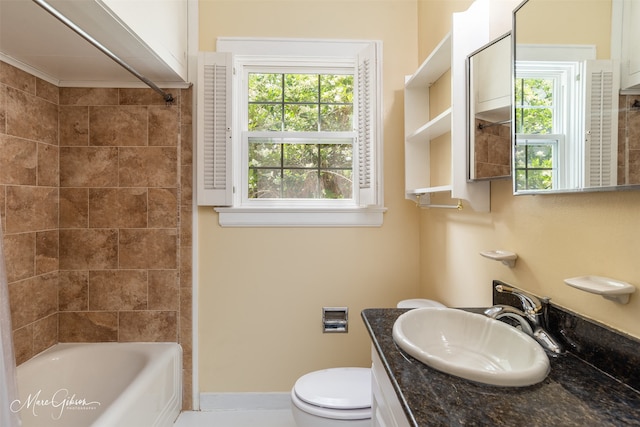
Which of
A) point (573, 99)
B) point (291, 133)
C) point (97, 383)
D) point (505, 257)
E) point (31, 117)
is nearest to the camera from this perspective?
point (573, 99)

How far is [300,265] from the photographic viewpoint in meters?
2.01

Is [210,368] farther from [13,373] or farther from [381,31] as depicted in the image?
[381,31]

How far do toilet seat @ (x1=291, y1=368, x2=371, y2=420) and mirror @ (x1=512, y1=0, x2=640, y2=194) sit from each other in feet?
3.46

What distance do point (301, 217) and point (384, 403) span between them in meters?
1.18

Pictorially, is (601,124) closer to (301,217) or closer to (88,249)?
(301,217)

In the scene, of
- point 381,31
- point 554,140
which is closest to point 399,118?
point 381,31

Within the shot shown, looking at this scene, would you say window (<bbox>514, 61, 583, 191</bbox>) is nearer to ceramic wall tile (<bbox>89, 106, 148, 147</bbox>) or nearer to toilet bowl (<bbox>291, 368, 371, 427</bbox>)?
toilet bowl (<bbox>291, 368, 371, 427</bbox>)

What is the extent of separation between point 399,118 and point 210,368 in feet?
6.30

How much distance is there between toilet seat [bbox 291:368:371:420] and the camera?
4.43ft

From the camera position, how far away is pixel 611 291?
72 centimetres

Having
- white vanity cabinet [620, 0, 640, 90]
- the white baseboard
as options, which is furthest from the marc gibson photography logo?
white vanity cabinet [620, 0, 640, 90]

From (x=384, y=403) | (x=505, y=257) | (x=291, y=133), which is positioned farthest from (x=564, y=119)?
(x=291, y=133)

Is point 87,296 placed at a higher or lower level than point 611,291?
lower

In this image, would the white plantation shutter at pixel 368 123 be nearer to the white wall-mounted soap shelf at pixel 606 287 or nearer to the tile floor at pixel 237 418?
the white wall-mounted soap shelf at pixel 606 287
